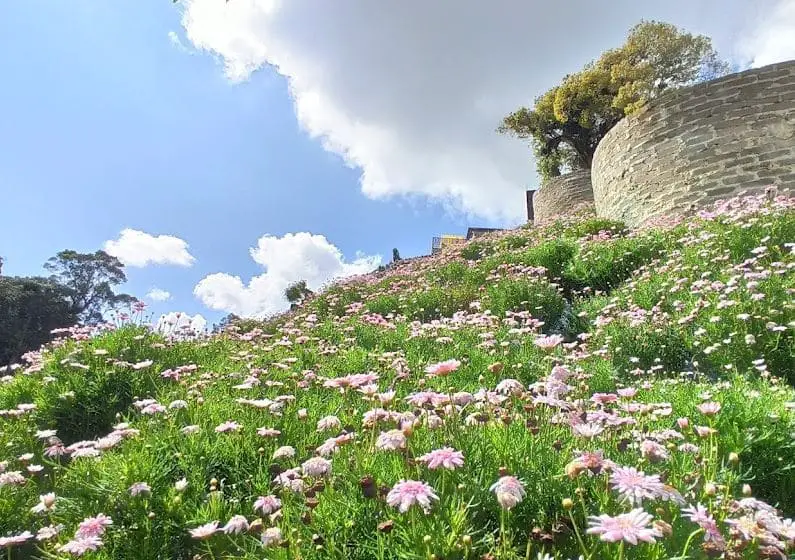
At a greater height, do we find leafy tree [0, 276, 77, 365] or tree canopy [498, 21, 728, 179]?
tree canopy [498, 21, 728, 179]

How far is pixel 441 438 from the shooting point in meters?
2.51

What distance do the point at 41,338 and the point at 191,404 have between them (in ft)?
95.3

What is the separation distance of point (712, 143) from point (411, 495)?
33.6 ft

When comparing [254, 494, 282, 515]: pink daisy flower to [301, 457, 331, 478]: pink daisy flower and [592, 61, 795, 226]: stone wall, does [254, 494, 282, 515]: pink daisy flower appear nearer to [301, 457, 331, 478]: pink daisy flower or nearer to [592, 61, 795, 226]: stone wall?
[301, 457, 331, 478]: pink daisy flower

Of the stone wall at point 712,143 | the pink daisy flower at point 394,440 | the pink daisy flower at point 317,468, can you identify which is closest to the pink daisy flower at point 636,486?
the pink daisy flower at point 394,440

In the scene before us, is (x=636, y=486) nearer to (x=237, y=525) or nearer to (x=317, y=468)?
(x=317, y=468)

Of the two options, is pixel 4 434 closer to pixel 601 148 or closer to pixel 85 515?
pixel 85 515

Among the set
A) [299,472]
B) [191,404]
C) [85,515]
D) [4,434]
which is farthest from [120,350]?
[299,472]

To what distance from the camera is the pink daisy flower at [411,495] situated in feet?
5.80

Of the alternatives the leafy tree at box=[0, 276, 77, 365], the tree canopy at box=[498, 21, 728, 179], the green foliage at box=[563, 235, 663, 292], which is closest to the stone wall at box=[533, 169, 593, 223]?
the tree canopy at box=[498, 21, 728, 179]

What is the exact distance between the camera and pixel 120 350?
218 inches

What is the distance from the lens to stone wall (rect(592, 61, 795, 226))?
30.7 ft

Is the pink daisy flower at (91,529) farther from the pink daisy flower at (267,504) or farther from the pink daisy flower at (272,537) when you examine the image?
the pink daisy flower at (272,537)

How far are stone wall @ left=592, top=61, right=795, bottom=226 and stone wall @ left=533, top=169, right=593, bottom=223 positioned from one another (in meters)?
7.73
